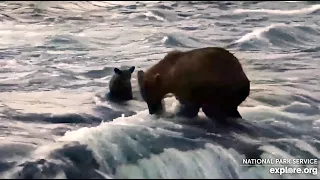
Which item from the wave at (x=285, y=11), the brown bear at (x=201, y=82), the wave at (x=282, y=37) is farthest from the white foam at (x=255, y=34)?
the brown bear at (x=201, y=82)

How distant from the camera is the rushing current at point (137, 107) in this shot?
4344 millimetres

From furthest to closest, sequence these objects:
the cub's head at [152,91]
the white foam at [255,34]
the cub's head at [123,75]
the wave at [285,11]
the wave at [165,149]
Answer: the wave at [285,11] < the white foam at [255,34] < the cub's head at [123,75] < the cub's head at [152,91] < the wave at [165,149]

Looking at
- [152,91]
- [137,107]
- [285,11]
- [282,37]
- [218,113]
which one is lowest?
[285,11]

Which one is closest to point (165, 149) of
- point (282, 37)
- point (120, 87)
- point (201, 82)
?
point (201, 82)

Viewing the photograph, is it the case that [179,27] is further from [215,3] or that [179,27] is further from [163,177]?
[163,177]

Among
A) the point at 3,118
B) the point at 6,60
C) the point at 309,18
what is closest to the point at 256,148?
the point at 3,118

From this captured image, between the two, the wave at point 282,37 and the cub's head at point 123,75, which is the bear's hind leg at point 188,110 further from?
the wave at point 282,37

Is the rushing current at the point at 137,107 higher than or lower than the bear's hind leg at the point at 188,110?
lower

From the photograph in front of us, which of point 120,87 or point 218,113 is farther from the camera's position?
point 120,87

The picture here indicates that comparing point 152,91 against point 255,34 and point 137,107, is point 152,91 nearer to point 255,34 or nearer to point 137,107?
point 137,107

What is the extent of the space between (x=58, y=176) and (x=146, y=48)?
6943 mm

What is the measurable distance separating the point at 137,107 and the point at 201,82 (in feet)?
4.07

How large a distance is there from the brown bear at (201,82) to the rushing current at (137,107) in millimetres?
171

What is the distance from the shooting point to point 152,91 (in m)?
5.25
